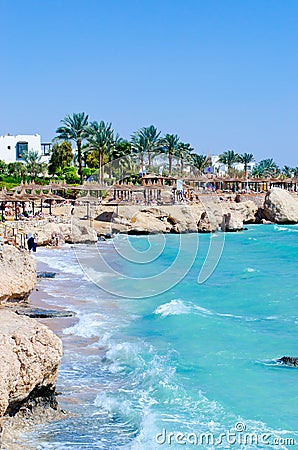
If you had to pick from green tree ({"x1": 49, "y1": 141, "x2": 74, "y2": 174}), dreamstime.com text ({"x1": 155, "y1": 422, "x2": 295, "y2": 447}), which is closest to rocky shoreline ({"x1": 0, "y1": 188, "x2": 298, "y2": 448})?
dreamstime.com text ({"x1": 155, "y1": 422, "x2": 295, "y2": 447})

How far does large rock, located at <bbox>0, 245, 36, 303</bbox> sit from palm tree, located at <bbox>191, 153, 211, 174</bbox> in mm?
67363

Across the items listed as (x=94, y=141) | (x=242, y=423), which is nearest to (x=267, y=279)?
(x=242, y=423)

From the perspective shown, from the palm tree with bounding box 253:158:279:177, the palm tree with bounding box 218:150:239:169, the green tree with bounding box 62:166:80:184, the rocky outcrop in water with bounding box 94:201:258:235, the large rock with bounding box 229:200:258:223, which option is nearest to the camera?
the rocky outcrop in water with bounding box 94:201:258:235

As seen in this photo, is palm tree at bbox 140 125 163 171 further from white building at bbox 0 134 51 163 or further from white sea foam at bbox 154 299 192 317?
white sea foam at bbox 154 299 192 317

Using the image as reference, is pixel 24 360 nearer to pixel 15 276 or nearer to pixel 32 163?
pixel 15 276

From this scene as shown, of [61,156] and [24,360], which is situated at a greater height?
[61,156]

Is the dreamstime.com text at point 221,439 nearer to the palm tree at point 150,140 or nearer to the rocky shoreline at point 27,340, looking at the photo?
the rocky shoreline at point 27,340

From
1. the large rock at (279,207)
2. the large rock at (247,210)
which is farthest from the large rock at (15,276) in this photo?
the large rock at (279,207)

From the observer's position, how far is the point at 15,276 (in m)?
15.7

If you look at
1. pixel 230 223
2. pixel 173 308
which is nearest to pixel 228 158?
pixel 230 223

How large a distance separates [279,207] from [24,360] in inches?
2064

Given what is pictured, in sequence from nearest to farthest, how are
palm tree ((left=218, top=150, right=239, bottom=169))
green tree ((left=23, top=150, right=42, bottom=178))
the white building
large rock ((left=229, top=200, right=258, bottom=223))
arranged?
large rock ((left=229, top=200, right=258, bottom=223)) < green tree ((left=23, top=150, right=42, bottom=178)) < the white building < palm tree ((left=218, top=150, right=239, bottom=169))

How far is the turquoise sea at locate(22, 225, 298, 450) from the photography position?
32.1ft

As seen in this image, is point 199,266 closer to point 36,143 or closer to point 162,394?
point 162,394
